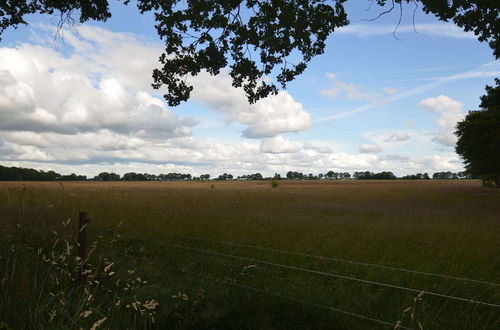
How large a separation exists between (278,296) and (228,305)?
0.86 meters

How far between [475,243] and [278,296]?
Answer: 25.6 ft

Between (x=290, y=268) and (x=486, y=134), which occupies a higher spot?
(x=486, y=134)

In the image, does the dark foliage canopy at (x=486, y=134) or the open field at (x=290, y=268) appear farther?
the dark foliage canopy at (x=486, y=134)

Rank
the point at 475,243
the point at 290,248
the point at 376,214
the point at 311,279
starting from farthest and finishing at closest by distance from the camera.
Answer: the point at 376,214 < the point at 475,243 < the point at 290,248 < the point at 311,279

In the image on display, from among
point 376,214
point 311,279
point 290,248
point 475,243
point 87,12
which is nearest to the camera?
point 311,279

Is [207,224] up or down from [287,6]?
down

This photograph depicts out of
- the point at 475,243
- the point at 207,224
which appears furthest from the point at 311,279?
the point at 475,243

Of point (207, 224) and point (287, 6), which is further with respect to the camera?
point (207, 224)

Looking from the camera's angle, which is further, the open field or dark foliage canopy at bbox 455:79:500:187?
dark foliage canopy at bbox 455:79:500:187

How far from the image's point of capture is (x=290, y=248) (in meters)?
9.23

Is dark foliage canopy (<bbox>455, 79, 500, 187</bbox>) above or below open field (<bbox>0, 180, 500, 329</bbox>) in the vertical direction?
above

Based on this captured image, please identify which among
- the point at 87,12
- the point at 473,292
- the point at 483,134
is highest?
the point at 87,12

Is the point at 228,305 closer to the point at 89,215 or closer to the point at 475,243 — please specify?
the point at 475,243

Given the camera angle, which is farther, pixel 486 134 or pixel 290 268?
pixel 486 134
